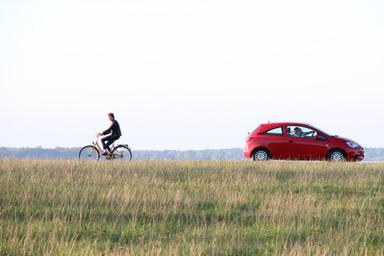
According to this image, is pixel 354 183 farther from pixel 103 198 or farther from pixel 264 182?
pixel 103 198

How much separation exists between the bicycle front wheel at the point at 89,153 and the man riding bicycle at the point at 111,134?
310 millimetres

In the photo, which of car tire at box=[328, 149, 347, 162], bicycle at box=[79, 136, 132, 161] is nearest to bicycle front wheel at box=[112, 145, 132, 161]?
bicycle at box=[79, 136, 132, 161]

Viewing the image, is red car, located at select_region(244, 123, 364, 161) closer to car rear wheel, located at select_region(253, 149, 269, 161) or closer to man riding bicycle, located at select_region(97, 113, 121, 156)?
car rear wheel, located at select_region(253, 149, 269, 161)

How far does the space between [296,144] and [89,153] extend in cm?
775

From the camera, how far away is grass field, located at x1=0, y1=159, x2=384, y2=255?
967 cm

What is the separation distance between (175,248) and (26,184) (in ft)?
25.8

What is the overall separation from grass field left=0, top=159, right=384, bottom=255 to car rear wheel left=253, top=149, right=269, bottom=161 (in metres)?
6.26

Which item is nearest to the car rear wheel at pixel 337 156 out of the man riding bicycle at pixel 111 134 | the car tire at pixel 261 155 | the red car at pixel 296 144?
the red car at pixel 296 144

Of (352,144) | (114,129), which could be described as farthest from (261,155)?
(114,129)

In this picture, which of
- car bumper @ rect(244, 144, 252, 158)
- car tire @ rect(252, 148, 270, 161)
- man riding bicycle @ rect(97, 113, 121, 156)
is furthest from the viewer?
car bumper @ rect(244, 144, 252, 158)

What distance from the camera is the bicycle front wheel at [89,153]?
2569cm

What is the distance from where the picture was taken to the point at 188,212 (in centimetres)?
1265

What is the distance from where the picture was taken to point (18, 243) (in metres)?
9.58

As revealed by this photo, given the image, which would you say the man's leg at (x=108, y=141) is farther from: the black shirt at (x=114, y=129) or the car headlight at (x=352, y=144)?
the car headlight at (x=352, y=144)
